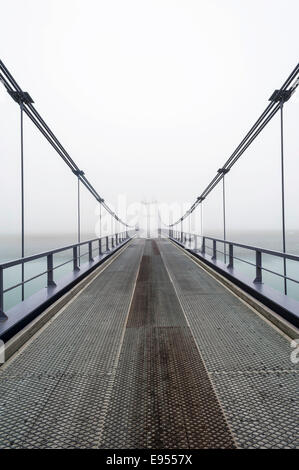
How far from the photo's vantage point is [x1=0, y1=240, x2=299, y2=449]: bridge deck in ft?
6.97

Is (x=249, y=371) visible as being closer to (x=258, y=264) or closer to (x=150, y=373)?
(x=150, y=373)

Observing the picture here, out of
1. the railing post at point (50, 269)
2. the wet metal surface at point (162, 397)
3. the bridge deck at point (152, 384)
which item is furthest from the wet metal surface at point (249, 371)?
the railing post at point (50, 269)

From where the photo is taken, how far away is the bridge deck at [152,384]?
2123 millimetres

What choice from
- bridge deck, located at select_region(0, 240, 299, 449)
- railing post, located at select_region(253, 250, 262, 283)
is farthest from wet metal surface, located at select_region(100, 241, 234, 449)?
railing post, located at select_region(253, 250, 262, 283)

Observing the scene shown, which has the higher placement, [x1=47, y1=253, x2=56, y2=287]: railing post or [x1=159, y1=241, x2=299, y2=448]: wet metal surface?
[x1=47, y1=253, x2=56, y2=287]: railing post

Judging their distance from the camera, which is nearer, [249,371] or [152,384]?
[152,384]

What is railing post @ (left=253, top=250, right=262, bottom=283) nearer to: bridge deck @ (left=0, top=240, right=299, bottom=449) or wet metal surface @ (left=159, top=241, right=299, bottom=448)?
wet metal surface @ (left=159, top=241, right=299, bottom=448)

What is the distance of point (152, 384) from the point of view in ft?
9.13

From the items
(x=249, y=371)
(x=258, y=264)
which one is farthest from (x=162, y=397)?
(x=258, y=264)

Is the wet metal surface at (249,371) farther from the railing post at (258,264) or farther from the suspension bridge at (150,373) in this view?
the railing post at (258,264)

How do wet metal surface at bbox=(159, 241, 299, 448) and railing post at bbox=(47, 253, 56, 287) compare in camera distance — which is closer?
wet metal surface at bbox=(159, 241, 299, 448)

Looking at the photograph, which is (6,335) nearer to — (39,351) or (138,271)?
(39,351)

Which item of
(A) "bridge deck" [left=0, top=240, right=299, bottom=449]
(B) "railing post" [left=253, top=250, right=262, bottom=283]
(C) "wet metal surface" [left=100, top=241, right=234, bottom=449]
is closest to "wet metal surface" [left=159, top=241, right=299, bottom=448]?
(A) "bridge deck" [left=0, top=240, right=299, bottom=449]
